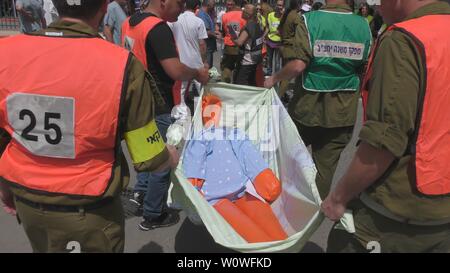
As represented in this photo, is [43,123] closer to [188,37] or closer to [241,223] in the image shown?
[241,223]

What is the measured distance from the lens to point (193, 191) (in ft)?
8.29

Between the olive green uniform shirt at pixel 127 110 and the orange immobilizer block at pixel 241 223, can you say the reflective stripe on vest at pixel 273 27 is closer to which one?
the orange immobilizer block at pixel 241 223

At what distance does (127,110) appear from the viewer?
160 cm

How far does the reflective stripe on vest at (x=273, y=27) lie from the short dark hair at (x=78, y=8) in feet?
23.9

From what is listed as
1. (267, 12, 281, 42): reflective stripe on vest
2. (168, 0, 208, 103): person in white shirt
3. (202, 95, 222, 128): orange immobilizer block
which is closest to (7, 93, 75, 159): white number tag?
(202, 95, 222, 128): orange immobilizer block

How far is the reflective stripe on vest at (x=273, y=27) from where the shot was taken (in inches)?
336

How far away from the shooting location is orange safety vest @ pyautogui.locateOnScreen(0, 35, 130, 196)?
1508mm

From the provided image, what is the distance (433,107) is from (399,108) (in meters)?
0.13

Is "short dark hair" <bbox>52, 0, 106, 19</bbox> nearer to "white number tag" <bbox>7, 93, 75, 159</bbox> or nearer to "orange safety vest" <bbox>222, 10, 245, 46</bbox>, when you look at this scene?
"white number tag" <bbox>7, 93, 75, 159</bbox>

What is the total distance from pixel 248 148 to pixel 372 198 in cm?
194

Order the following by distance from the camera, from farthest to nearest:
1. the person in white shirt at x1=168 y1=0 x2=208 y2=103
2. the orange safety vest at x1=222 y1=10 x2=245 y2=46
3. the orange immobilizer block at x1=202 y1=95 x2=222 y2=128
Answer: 1. the orange safety vest at x1=222 y1=10 x2=245 y2=46
2. the person in white shirt at x1=168 y1=0 x2=208 y2=103
3. the orange immobilizer block at x1=202 y1=95 x2=222 y2=128

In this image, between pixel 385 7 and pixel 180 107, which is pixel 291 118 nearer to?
pixel 180 107
